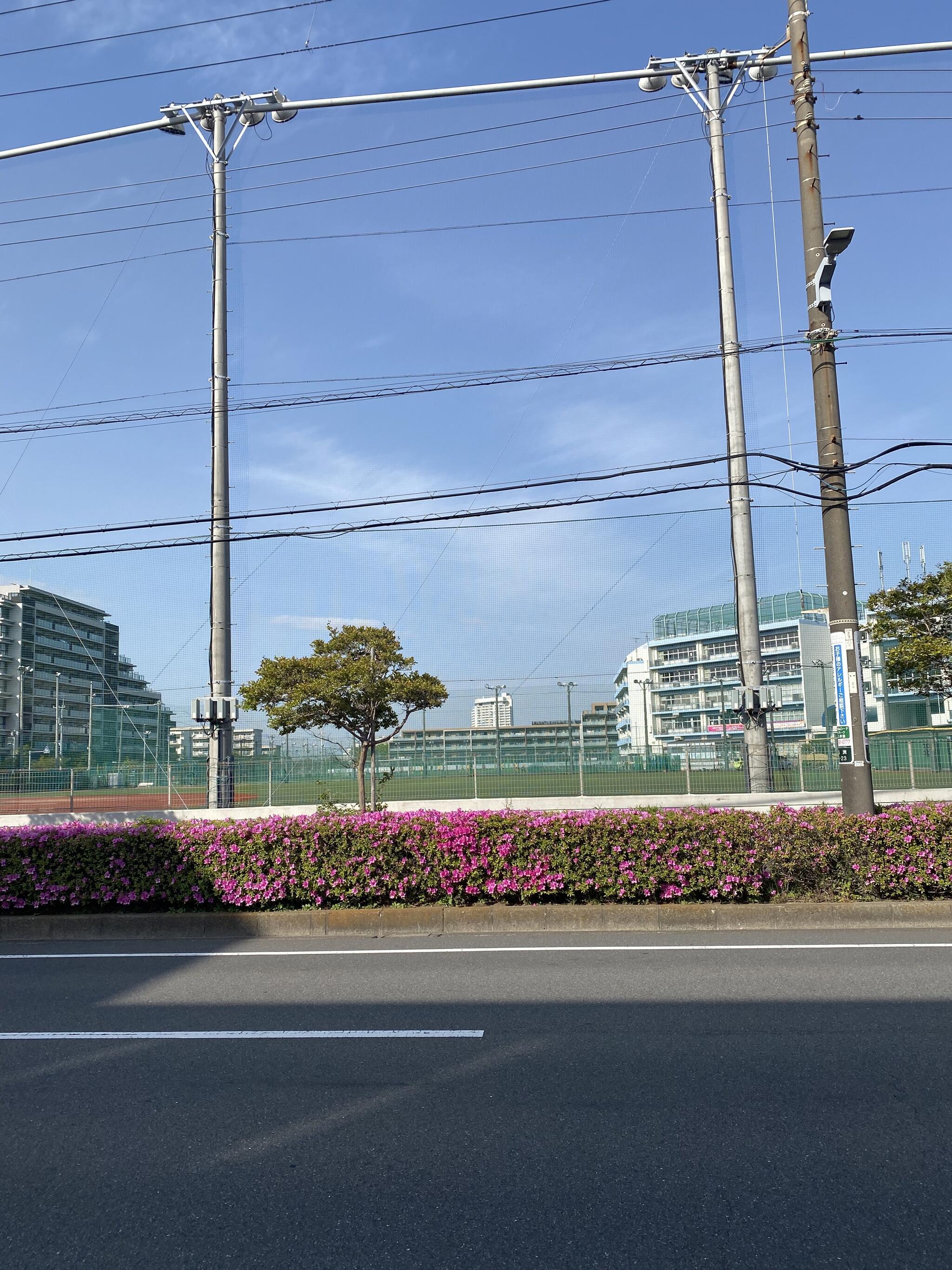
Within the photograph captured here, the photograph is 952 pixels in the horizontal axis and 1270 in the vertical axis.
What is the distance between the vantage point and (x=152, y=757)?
27.4 metres

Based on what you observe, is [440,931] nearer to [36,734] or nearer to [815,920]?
[815,920]

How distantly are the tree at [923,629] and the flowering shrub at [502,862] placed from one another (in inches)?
565

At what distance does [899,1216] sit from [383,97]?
23.0m

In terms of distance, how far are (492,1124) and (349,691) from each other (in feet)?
67.1

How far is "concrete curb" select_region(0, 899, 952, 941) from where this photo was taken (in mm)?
9602

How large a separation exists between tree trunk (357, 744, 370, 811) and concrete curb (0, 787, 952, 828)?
2.72 feet

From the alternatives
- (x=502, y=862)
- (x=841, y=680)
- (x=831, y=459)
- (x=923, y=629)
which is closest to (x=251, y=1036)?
(x=502, y=862)

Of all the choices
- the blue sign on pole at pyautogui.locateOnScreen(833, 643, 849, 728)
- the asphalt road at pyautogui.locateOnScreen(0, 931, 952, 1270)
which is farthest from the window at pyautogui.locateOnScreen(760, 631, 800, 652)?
the asphalt road at pyautogui.locateOnScreen(0, 931, 952, 1270)

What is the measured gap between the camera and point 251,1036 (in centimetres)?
589

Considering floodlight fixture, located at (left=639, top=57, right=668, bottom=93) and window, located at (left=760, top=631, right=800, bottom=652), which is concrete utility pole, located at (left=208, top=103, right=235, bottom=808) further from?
window, located at (left=760, top=631, right=800, bottom=652)

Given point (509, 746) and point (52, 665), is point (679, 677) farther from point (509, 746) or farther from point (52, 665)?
point (509, 746)

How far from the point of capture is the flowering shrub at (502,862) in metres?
10.1

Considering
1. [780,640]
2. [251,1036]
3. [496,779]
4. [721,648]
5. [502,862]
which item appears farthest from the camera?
[721,648]

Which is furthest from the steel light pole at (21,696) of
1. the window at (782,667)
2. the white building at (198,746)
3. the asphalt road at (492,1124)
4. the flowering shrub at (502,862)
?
the asphalt road at (492,1124)
